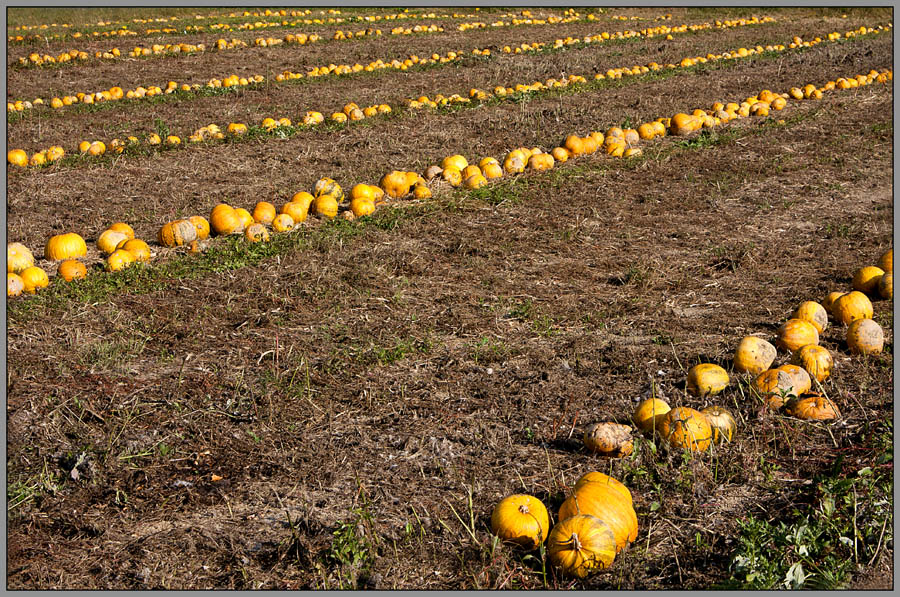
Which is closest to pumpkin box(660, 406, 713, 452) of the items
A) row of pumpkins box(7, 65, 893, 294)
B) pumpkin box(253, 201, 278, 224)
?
row of pumpkins box(7, 65, 893, 294)

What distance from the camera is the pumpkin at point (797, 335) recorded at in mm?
5309

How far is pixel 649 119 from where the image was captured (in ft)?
42.5

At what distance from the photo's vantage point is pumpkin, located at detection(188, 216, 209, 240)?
308 inches

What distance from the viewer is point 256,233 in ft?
25.6

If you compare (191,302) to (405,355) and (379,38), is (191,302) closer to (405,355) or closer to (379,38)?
(405,355)

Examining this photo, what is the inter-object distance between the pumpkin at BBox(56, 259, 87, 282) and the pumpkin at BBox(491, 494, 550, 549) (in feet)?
16.0

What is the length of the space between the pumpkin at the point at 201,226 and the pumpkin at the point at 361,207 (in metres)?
1.56

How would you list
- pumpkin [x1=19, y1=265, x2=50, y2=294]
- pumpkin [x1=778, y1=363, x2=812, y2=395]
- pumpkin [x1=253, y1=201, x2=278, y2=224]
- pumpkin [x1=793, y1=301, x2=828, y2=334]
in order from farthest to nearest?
pumpkin [x1=253, y1=201, x2=278, y2=224]
pumpkin [x1=19, y1=265, x2=50, y2=294]
pumpkin [x1=793, y1=301, x2=828, y2=334]
pumpkin [x1=778, y1=363, x2=812, y2=395]

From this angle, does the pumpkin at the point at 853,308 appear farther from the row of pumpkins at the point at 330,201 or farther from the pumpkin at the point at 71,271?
the pumpkin at the point at 71,271

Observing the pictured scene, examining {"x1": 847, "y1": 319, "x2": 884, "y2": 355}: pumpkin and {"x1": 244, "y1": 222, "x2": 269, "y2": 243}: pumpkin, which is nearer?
{"x1": 847, "y1": 319, "x2": 884, "y2": 355}: pumpkin

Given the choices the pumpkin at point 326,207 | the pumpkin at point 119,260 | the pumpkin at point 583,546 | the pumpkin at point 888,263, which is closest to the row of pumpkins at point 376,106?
the pumpkin at point 326,207

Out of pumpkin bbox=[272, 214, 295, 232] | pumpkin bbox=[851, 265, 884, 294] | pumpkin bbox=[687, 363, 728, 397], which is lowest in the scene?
pumpkin bbox=[687, 363, 728, 397]

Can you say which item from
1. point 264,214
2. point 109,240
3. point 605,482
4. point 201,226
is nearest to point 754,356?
point 605,482

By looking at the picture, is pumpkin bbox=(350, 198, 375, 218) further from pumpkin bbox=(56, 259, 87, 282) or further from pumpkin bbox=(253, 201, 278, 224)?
pumpkin bbox=(56, 259, 87, 282)
